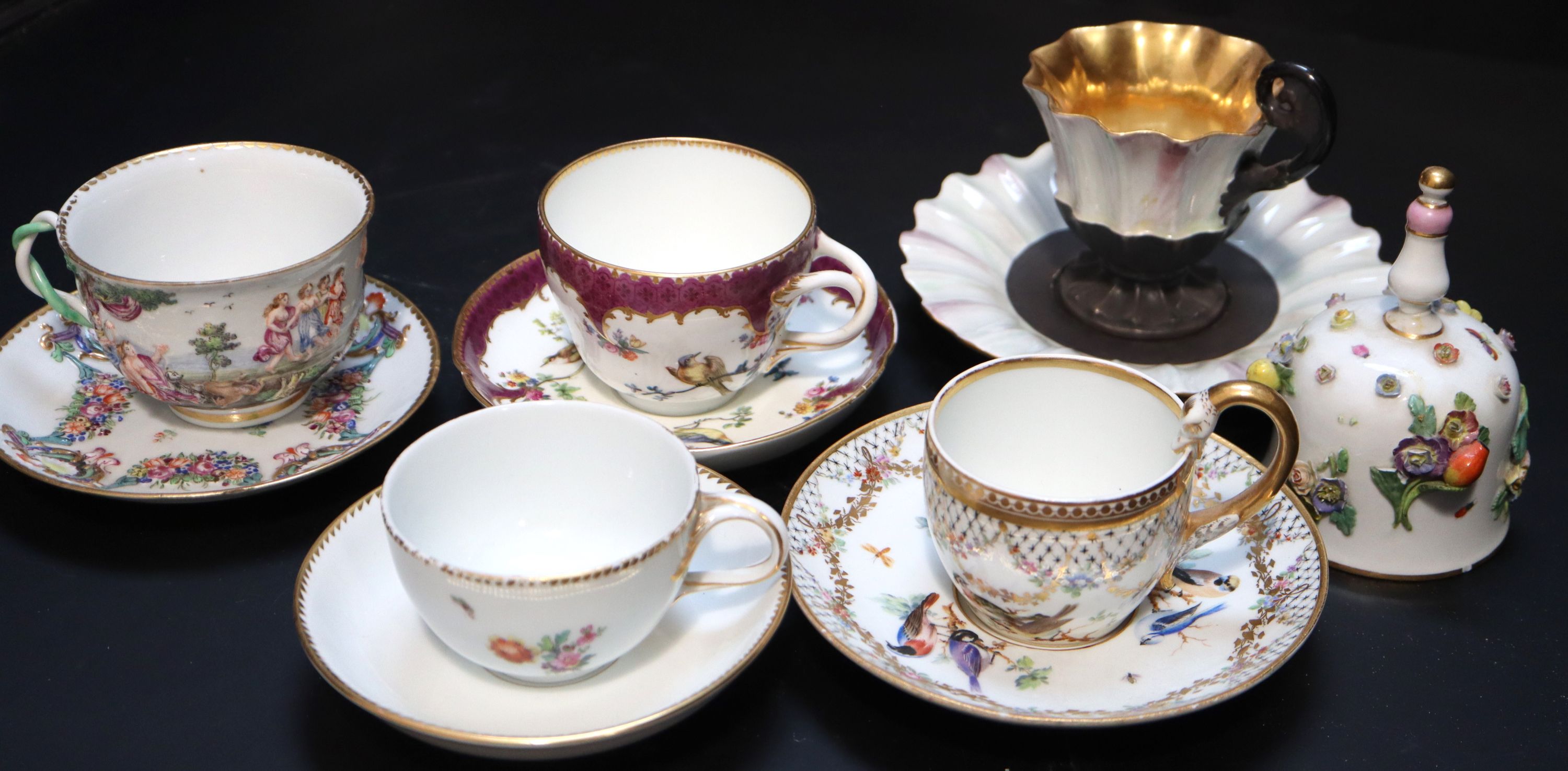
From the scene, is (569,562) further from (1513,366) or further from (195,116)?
(195,116)

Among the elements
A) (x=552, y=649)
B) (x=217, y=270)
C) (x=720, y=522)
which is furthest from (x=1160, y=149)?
(x=217, y=270)

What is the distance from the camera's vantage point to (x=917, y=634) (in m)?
1.36

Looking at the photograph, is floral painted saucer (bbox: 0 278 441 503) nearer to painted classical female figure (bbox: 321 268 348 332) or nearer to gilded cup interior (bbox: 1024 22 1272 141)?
painted classical female figure (bbox: 321 268 348 332)

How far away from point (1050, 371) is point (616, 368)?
1.66 ft

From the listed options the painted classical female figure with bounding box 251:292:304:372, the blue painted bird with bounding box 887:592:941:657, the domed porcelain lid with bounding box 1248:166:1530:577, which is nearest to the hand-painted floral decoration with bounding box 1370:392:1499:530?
the domed porcelain lid with bounding box 1248:166:1530:577

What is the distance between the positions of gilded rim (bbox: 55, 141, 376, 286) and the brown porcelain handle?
92cm

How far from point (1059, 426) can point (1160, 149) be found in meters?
0.41

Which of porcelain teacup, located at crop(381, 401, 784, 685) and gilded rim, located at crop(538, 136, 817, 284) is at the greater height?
gilded rim, located at crop(538, 136, 817, 284)

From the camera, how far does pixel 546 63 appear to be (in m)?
2.60

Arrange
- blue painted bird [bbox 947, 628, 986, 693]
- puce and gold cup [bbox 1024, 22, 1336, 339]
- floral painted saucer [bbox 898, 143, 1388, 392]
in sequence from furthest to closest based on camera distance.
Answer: floral painted saucer [bbox 898, 143, 1388, 392] → puce and gold cup [bbox 1024, 22, 1336, 339] → blue painted bird [bbox 947, 628, 986, 693]

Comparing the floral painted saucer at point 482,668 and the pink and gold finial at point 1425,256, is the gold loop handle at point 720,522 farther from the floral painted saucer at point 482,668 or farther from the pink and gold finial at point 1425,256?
the pink and gold finial at point 1425,256

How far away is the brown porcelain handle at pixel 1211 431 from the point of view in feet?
4.13

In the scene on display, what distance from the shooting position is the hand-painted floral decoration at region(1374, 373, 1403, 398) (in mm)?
1420

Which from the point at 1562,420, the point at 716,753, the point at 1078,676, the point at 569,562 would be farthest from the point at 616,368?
the point at 1562,420
